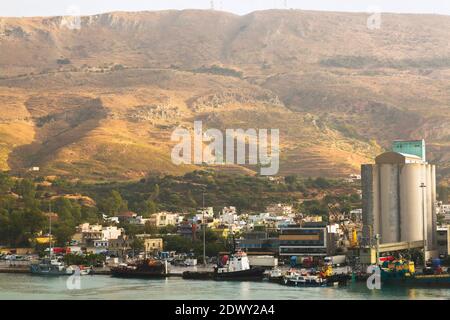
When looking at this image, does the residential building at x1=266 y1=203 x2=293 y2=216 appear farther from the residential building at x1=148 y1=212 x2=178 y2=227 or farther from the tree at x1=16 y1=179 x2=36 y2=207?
the tree at x1=16 y1=179 x2=36 y2=207

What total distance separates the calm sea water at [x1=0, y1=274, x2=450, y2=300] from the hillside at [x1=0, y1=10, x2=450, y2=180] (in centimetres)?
5250

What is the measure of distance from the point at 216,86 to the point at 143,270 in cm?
9061

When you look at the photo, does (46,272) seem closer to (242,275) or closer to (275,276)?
(242,275)

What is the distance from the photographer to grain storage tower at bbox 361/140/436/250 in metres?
50.2

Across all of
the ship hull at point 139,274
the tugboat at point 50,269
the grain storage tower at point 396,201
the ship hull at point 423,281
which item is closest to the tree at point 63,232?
the tugboat at point 50,269

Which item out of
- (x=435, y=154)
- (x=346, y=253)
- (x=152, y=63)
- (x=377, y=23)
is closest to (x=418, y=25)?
(x=377, y=23)

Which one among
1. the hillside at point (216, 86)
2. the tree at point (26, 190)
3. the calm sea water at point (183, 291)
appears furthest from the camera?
the hillside at point (216, 86)

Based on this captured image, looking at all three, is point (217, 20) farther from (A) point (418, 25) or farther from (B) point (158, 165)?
(B) point (158, 165)

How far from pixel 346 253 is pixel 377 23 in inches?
5077

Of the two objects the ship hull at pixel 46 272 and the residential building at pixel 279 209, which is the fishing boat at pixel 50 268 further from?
the residential building at pixel 279 209

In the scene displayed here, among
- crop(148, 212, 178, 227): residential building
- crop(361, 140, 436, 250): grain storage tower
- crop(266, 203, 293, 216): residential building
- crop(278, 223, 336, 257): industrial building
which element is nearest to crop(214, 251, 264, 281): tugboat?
crop(278, 223, 336, 257): industrial building

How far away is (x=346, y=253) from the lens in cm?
5162

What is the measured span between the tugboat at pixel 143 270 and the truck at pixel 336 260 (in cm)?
715

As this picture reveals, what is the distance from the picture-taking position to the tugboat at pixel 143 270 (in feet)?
155
